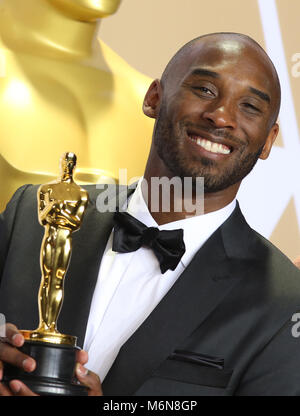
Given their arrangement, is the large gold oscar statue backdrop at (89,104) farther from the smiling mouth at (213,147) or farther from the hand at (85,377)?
the hand at (85,377)

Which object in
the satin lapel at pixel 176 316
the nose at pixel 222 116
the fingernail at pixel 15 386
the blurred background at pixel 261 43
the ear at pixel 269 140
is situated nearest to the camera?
the fingernail at pixel 15 386

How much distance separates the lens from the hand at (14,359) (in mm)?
1565

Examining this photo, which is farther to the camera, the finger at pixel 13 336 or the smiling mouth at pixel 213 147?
the smiling mouth at pixel 213 147

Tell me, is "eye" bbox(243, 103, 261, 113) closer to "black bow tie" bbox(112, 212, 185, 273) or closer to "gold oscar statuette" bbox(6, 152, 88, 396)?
"black bow tie" bbox(112, 212, 185, 273)

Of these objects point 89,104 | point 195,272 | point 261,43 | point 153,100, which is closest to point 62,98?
point 89,104

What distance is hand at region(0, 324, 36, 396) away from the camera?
1565 mm

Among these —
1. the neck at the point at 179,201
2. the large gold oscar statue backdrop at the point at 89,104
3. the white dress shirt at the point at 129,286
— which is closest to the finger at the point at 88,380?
the white dress shirt at the point at 129,286

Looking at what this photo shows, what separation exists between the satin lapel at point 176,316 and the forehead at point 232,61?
1.10ft

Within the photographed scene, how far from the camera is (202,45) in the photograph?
204 cm

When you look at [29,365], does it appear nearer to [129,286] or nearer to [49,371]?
[49,371]

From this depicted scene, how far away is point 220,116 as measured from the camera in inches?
75.6

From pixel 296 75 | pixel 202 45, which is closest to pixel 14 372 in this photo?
pixel 202 45

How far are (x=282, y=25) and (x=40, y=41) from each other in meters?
0.80

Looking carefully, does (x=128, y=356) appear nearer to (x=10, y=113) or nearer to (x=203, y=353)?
(x=203, y=353)
